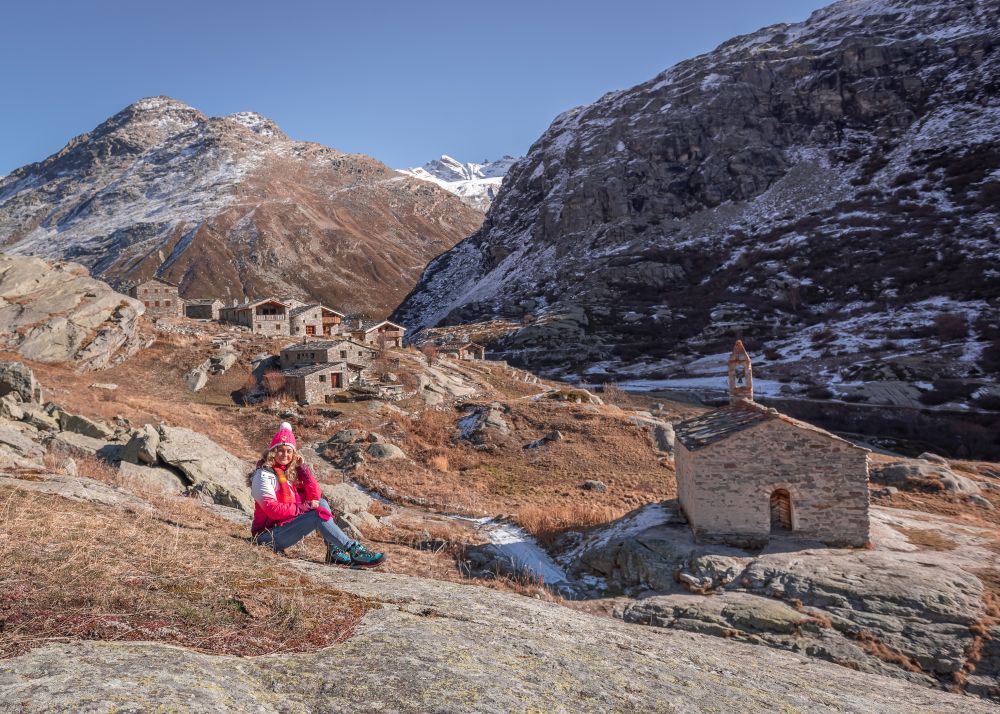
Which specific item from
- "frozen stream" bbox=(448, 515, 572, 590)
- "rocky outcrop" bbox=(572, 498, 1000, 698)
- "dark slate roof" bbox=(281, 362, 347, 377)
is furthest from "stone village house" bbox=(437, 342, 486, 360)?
"rocky outcrop" bbox=(572, 498, 1000, 698)

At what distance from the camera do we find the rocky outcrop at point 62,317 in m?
40.8

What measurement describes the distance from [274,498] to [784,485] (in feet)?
47.4

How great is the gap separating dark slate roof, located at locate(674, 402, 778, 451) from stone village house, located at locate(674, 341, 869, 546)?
Result: 74 millimetres

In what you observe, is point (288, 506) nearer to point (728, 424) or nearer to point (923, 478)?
point (728, 424)

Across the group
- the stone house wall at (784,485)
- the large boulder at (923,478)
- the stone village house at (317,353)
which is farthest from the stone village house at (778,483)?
the stone village house at (317,353)

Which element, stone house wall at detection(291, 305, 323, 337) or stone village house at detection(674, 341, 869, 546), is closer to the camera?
stone village house at detection(674, 341, 869, 546)

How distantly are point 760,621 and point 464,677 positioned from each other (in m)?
9.46

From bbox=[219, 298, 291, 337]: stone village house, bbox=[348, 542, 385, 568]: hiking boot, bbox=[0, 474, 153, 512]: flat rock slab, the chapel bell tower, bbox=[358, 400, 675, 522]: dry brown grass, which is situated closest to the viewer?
bbox=[348, 542, 385, 568]: hiking boot

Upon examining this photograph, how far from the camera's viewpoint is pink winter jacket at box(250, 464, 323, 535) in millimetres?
9141

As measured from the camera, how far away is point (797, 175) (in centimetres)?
12144

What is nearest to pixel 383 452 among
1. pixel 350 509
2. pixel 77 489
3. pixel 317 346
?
pixel 350 509

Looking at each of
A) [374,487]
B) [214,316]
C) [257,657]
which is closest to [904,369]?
[374,487]

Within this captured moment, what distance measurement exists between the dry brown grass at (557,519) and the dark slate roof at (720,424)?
4.64 meters

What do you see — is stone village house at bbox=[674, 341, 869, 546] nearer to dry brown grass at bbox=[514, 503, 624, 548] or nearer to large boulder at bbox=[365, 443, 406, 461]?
dry brown grass at bbox=[514, 503, 624, 548]
